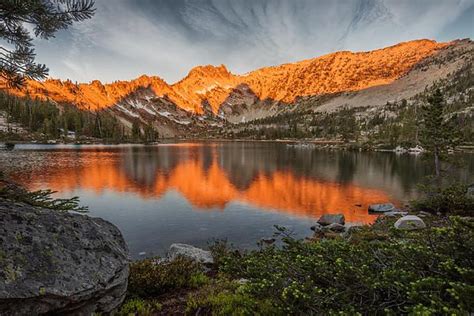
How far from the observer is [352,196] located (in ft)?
126

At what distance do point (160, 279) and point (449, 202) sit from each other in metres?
26.3

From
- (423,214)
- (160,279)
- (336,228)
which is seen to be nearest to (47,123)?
(336,228)

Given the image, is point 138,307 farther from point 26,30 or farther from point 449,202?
point 449,202

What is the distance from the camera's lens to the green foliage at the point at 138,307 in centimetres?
769

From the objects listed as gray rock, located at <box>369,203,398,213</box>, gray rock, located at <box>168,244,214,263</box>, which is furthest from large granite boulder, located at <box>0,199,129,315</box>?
gray rock, located at <box>369,203,398,213</box>

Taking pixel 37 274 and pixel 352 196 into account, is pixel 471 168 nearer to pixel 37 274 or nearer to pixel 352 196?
pixel 352 196

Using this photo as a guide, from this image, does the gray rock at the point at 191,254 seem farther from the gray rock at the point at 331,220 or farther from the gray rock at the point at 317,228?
the gray rock at the point at 331,220

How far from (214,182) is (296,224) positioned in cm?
2365

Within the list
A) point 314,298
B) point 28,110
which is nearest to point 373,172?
point 314,298

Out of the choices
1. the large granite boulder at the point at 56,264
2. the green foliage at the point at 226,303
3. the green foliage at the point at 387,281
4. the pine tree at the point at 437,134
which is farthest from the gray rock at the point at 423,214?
the large granite boulder at the point at 56,264

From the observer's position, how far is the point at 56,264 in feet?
22.0

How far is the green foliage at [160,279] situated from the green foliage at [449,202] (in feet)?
76.7

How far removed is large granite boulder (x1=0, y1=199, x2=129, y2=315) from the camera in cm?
593

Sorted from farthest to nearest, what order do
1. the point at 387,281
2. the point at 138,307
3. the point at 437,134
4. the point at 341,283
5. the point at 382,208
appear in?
the point at 382,208, the point at 437,134, the point at 138,307, the point at 341,283, the point at 387,281
